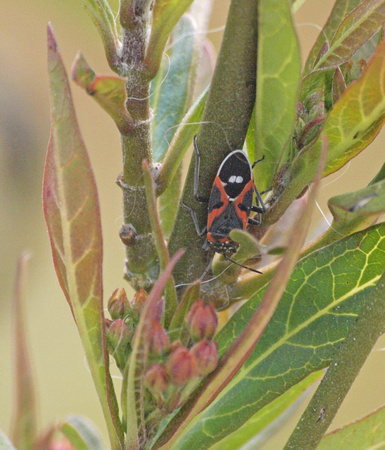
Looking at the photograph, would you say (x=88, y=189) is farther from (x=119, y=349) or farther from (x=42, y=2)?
(x=42, y=2)

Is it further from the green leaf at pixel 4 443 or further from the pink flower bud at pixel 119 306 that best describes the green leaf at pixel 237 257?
the green leaf at pixel 4 443

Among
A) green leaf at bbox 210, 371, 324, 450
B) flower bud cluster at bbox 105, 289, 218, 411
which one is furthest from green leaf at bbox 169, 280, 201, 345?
green leaf at bbox 210, 371, 324, 450

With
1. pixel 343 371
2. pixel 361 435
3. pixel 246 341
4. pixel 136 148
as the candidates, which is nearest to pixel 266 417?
pixel 361 435

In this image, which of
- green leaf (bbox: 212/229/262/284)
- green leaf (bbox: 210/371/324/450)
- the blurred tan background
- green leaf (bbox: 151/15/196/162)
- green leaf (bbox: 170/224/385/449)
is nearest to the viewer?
green leaf (bbox: 212/229/262/284)

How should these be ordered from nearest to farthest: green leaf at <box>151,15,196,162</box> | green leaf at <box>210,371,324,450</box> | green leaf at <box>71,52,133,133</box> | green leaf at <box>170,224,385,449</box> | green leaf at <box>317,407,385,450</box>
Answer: green leaf at <box>71,52,133,133</box> < green leaf at <box>170,224,385,449</box> < green leaf at <box>317,407,385,450</box> < green leaf at <box>210,371,324,450</box> < green leaf at <box>151,15,196,162</box>

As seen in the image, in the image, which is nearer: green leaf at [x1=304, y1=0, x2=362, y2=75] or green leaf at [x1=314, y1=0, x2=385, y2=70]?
green leaf at [x1=314, y1=0, x2=385, y2=70]

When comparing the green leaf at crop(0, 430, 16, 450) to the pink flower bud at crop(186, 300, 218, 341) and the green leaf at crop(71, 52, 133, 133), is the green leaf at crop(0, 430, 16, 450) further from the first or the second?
the green leaf at crop(71, 52, 133, 133)

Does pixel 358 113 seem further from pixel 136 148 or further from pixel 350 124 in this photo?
pixel 136 148

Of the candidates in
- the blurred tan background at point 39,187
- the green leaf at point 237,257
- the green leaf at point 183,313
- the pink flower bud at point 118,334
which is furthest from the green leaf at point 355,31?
the blurred tan background at point 39,187
